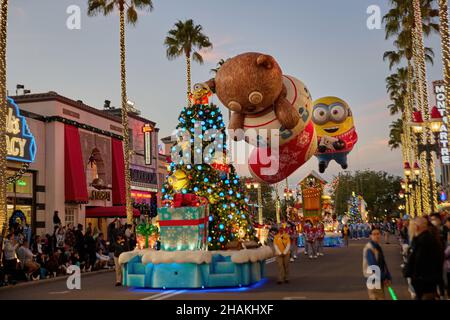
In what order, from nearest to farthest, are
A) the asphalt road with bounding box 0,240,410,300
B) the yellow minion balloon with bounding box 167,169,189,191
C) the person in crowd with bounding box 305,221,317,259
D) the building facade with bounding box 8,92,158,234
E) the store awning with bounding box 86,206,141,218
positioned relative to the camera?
1. the asphalt road with bounding box 0,240,410,300
2. the yellow minion balloon with bounding box 167,169,189,191
3. the person in crowd with bounding box 305,221,317,259
4. the building facade with bounding box 8,92,158,234
5. the store awning with bounding box 86,206,141,218

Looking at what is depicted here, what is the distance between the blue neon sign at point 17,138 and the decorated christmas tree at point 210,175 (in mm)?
12548

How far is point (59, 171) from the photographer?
107 ft

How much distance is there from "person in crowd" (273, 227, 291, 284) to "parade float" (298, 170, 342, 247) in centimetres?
2297

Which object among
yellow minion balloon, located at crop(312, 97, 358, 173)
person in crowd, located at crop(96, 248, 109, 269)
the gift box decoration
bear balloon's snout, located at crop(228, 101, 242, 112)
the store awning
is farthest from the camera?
the store awning

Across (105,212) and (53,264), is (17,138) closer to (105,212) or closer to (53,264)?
(53,264)

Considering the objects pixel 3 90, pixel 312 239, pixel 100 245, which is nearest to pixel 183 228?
pixel 3 90

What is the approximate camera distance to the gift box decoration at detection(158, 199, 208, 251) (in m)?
15.6

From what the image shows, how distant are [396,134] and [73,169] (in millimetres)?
55639

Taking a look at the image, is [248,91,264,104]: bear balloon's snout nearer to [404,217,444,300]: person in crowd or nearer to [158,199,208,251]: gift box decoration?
[158,199,208,251]: gift box decoration

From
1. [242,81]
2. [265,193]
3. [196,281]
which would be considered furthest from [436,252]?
[265,193]

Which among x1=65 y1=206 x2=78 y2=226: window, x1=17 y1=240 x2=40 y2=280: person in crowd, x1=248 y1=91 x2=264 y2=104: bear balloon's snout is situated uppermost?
x1=248 y1=91 x2=264 y2=104: bear balloon's snout

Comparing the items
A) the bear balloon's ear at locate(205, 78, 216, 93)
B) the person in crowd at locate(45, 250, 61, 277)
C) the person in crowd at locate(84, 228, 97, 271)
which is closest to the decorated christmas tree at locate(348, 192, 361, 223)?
the person in crowd at locate(84, 228, 97, 271)

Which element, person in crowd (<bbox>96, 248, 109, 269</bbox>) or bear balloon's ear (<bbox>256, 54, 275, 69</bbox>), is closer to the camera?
bear balloon's ear (<bbox>256, 54, 275, 69</bbox>)

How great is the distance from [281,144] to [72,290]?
24.5 feet
